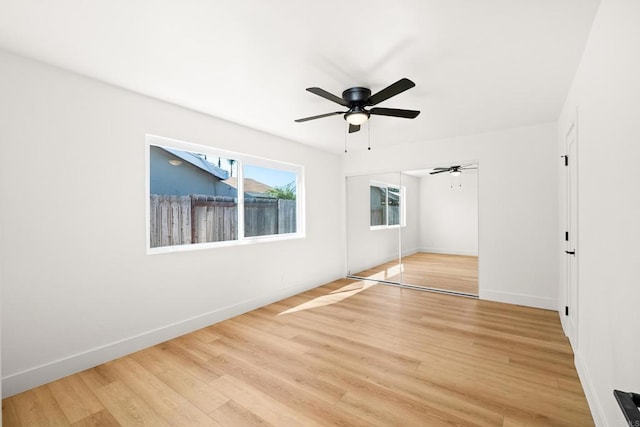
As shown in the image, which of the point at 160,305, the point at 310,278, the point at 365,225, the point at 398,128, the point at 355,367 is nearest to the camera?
the point at 355,367

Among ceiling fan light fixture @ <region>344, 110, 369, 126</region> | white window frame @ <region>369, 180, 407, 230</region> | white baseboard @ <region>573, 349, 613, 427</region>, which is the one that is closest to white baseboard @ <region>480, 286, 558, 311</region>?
white baseboard @ <region>573, 349, 613, 427</region>

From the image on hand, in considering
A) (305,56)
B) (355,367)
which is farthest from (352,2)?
(355,367)

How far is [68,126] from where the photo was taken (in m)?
2.45

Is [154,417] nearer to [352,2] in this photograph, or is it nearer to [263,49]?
[263,49]

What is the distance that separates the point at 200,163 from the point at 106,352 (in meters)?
2.14

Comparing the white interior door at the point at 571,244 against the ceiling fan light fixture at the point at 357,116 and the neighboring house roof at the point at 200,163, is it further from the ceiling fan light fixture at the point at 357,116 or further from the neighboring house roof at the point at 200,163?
the neighboring house roof at the point at 200,163

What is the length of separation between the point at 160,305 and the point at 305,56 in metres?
2.77

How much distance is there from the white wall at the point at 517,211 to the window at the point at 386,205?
1255 mm

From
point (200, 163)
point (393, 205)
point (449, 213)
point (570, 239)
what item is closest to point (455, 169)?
point (449, 213)

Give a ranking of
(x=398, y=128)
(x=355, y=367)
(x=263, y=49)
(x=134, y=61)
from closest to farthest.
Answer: (x=263, y=49) < (x=134, y=61) < (x=355, y=367) < (x=398, y=128)

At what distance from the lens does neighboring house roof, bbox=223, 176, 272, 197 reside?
3.91m

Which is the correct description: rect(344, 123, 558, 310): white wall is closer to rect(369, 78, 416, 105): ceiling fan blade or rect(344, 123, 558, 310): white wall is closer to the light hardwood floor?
the light hardwood floor

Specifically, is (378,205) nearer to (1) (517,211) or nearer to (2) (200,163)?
(1) (517,211)

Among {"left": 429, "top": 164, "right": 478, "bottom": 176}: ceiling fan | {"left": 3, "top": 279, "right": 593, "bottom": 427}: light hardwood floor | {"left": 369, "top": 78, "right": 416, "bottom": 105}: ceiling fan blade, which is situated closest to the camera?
{"left": 3, "top": 279, "right": 593, "bottom": 427}: light hardwood floor
